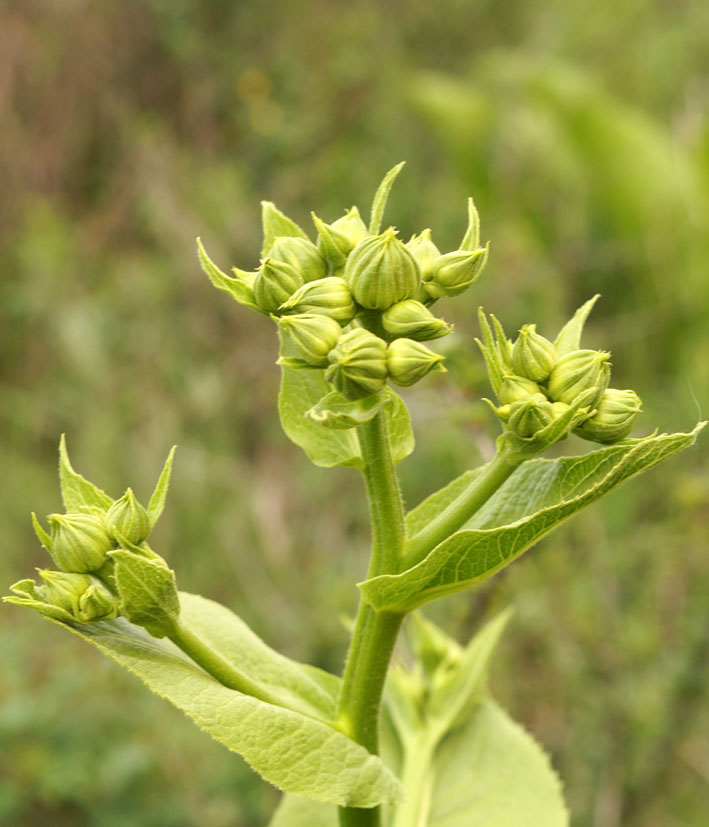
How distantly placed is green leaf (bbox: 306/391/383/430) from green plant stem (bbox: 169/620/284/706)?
38 cm

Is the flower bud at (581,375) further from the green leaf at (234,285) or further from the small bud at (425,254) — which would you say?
the green leaf at (234,285)

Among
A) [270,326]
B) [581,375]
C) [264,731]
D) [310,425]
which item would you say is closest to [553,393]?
[581,375]

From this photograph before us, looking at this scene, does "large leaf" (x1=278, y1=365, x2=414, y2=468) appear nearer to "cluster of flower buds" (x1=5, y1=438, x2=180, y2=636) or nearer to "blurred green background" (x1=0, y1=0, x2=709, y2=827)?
"cluster of flower buds" (x1=5, y1=438, x2=180, y2=636)

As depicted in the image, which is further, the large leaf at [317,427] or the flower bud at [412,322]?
the large leaf at [317,427]

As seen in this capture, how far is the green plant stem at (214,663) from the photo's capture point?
1.36 m

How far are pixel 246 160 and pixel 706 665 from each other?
19.1ft

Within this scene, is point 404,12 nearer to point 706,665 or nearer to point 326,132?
point 326,132

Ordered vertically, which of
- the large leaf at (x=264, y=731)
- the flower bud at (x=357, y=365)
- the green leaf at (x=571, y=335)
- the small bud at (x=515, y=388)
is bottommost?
the large leaf at (x=264, y=731)

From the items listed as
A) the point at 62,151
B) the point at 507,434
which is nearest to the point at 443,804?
the point at 507,434

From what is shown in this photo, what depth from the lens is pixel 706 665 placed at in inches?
140

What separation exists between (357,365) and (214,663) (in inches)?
20.6

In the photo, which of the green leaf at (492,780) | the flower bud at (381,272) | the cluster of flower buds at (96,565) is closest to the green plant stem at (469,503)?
the flower bud at (381,272)

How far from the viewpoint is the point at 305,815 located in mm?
1816

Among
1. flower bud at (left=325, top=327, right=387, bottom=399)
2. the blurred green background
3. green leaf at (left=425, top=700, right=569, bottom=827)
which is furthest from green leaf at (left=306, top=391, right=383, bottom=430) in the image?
the blurred green background
